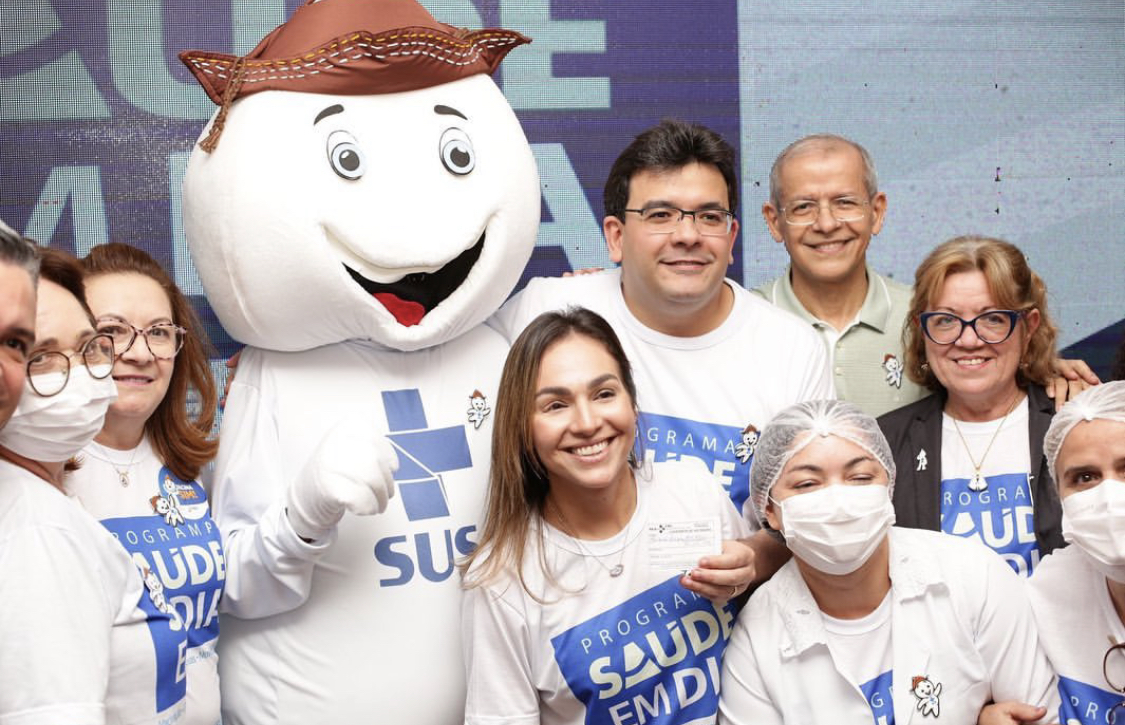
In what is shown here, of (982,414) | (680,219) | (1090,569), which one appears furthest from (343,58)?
(1090,569)

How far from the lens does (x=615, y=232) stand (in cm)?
279

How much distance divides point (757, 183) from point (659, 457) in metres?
1.40

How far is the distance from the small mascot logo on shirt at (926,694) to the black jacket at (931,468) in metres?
0.41

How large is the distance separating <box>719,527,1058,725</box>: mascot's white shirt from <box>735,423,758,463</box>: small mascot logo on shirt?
353 millimetres

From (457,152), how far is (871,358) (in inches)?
46.0

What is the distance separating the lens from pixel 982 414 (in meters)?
2.73

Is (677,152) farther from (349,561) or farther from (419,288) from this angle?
(349,561)

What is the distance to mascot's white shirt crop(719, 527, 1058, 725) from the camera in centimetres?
230

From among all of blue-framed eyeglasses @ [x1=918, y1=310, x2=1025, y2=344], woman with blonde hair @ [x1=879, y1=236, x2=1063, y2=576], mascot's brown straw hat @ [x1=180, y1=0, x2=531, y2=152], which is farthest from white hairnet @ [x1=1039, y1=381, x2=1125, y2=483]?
mascot's brown straw hat @ [x1=180, y1=0, x2=531, y2=152]

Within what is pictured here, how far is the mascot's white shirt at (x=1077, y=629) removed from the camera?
2.29 meters

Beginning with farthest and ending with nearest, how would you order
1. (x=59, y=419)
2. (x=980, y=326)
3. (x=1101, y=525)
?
(x=980, y=326)
(x=1101, y=525)
(x=59, y=419)

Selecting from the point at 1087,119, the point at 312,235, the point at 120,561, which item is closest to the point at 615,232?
the point at 312,235

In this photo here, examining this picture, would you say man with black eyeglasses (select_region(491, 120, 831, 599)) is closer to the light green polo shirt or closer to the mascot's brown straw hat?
the light green polo shirt

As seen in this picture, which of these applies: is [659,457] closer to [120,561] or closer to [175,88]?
[120,561]
